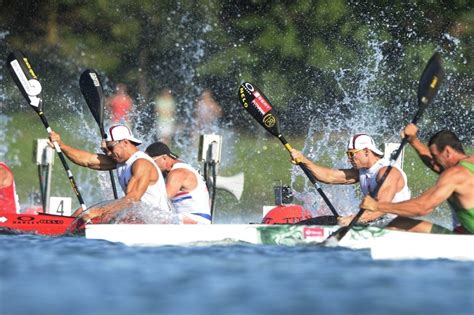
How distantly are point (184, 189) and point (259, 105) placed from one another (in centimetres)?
222

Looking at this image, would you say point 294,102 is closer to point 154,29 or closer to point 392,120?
point 392,120

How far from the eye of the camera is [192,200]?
12.8m

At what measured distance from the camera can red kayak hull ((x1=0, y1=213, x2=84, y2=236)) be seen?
506 inches

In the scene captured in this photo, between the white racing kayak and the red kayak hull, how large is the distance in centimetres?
175

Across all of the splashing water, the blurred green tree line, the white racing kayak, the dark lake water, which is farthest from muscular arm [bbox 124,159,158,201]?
the blurred green tree line

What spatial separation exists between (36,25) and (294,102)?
6817mm

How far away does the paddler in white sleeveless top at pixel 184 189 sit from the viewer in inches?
500

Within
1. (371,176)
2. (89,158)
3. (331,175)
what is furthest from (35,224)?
(371,176)

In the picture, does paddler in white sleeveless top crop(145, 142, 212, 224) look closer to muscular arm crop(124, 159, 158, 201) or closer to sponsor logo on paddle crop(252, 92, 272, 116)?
muscular arm crop(124, 159, 158, 201)

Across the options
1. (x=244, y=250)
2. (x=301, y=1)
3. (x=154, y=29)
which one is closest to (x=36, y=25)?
(x=154, y=29)

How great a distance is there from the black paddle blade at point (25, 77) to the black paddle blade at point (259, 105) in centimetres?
265

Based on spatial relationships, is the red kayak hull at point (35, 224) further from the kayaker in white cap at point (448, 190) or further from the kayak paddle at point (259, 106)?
the kayaker in white cap at point (448, 190)

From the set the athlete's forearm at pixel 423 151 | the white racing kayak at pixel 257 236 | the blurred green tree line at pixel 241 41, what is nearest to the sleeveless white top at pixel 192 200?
the white racing kayak at pixel 257 236

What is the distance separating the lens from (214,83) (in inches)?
1041
